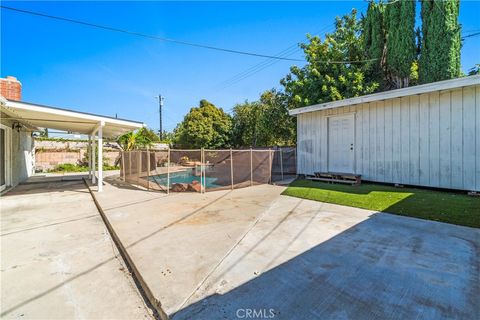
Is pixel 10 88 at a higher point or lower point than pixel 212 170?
higher

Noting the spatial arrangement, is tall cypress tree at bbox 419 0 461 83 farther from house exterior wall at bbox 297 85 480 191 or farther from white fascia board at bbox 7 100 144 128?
white fascia board at bbox 7 100 144 128

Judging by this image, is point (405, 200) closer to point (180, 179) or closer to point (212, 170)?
point (212, 170)

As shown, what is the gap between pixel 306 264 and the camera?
278cm

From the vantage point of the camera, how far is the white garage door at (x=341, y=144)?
8109 millimetres

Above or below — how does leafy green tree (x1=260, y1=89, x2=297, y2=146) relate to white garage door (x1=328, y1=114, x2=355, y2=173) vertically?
above

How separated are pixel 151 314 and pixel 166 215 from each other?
311cm

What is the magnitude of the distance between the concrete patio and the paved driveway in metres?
0.29

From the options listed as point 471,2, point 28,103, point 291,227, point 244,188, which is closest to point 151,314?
point 291,227

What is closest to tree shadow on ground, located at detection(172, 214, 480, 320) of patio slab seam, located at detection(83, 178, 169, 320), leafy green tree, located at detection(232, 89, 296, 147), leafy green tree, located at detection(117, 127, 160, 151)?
patio slab seam, located at detection(83, 178, 169, 320)

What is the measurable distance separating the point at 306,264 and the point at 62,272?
9.61 ft

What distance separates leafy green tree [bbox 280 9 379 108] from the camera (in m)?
11.7

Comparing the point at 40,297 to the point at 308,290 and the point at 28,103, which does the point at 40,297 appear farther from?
the point at 28,103

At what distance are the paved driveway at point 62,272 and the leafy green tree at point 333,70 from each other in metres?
10.8

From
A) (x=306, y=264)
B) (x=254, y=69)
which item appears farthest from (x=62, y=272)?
(x=254, y=69)
